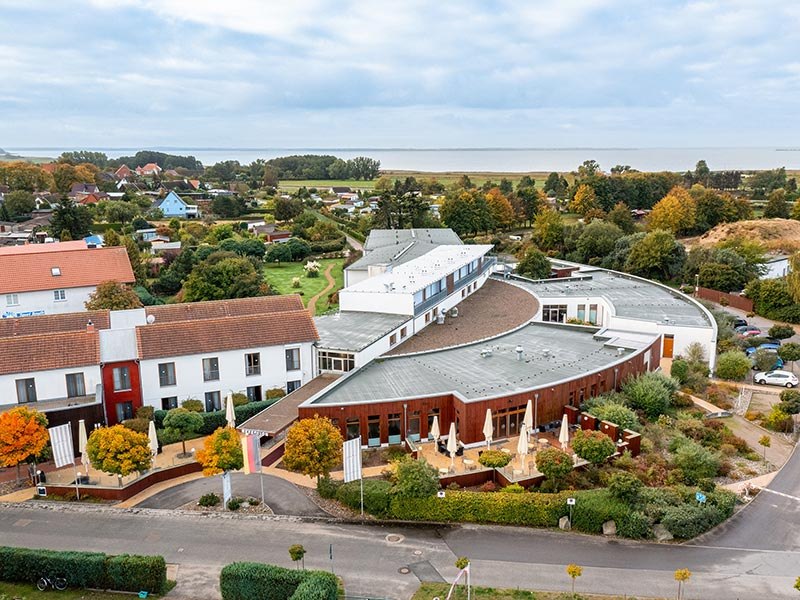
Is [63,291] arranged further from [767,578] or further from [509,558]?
[767,578]

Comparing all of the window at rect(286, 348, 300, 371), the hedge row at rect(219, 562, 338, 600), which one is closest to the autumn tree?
the window at rect(286, 348, 300, 371)

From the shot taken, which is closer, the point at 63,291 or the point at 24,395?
the point at 24,395

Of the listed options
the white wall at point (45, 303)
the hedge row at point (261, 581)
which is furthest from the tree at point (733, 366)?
the white wall at point (45, 303)

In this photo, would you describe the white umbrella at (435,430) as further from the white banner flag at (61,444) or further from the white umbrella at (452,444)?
the white banner flag at (61,444)

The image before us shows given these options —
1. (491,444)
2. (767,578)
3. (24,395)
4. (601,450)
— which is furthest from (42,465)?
(767,578)

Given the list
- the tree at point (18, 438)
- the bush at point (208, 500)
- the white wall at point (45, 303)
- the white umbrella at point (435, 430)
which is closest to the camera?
the bush at point (208, 500)
